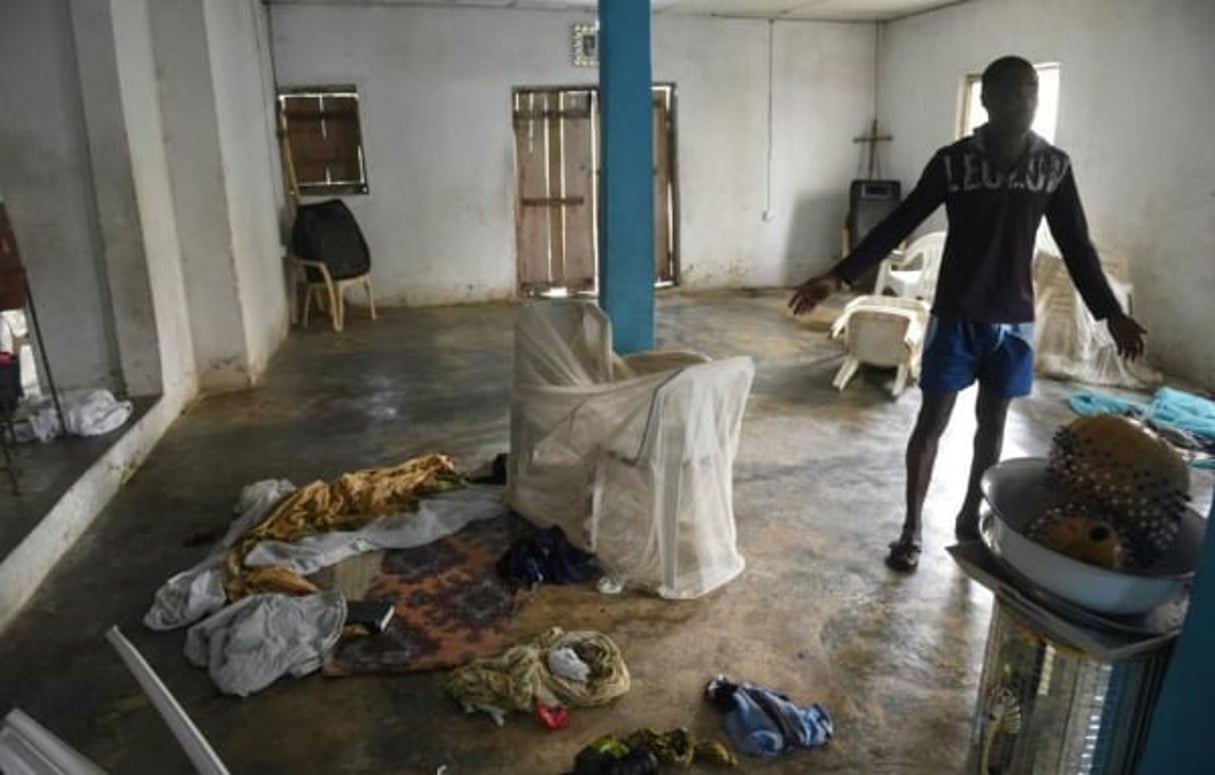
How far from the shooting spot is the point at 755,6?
7.36 metres

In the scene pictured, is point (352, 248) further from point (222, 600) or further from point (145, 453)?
point (222, 600)

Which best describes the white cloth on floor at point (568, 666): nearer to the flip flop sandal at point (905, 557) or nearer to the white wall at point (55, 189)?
the flip flop sandal at point (905, 557)

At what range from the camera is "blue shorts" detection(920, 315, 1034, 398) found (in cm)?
258

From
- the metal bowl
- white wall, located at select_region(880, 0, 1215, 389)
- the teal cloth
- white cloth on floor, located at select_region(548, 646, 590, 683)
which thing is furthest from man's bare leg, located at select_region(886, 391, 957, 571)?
white wall, located at select_region(880, 0, 1215, 389)

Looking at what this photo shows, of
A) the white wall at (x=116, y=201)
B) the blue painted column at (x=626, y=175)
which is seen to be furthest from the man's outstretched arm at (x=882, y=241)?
the white wall at (x=116, y=201)

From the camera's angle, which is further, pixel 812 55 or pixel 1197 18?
pixel 812 55

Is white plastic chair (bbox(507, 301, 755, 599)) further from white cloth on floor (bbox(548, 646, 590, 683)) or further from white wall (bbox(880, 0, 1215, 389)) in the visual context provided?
white wall (bbox(880, 0, 1215, 389))

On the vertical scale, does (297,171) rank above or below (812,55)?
below

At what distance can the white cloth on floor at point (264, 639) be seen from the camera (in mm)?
2283

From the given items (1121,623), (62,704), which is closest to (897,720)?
(1121,623)

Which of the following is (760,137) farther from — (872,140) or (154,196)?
(154,196)

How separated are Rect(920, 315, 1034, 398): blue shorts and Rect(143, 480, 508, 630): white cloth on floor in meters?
1.69

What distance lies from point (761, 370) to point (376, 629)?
3.55 meters

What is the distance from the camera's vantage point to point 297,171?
7285 millimetres
